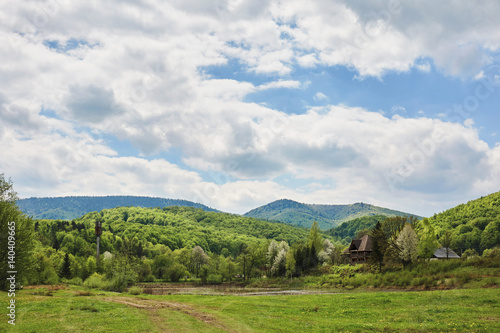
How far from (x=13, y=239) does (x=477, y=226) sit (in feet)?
Result: 660

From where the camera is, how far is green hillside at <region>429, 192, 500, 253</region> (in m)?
158

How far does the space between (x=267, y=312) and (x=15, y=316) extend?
2352 centimetres

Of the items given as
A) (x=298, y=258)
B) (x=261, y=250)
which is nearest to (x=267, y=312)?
(x=298, y=258)

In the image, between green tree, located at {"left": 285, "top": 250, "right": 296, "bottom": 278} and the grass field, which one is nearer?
the grass field

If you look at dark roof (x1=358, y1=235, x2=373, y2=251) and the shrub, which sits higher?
dark roof (x1=358, y1=235, x2=373, y2=251)

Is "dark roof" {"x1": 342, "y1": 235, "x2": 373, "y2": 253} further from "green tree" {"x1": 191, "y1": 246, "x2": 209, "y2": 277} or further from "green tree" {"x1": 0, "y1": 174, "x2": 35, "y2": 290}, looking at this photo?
"green tree" {"x1": 0, "y1": 174, "x2": 35, "y2": 290}

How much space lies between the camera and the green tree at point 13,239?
46.6m

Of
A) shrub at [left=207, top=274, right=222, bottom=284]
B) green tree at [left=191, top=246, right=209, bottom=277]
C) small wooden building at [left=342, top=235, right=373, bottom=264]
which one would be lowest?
shrub at [left=207, top=274, right=222, bottom=284]

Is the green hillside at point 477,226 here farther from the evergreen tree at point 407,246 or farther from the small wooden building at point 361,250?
the evergreen tree at point 407,246

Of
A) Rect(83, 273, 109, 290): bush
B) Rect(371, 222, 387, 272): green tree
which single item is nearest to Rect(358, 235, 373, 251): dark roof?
Rect(371, 222, 387, 272): green tree

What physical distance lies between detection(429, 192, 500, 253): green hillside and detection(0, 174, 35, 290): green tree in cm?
16884

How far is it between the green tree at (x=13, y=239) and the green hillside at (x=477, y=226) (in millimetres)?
168838

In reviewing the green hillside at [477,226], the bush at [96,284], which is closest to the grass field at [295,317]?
the bush at [96,284]

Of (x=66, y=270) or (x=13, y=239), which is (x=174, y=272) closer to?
(x=66, y=270)
